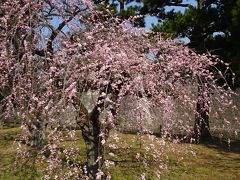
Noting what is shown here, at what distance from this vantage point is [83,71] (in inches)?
163

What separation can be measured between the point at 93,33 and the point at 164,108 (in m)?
1.21

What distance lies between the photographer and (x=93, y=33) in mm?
4629

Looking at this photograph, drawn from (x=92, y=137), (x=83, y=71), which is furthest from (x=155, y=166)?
(x=83, y=71)

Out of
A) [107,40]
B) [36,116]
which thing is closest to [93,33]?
[107,40]

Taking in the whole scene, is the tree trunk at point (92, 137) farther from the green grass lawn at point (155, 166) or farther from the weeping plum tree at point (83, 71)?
the green grass lawn at point (155, 166)

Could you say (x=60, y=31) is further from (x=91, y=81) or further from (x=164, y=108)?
(x=164, y=108)

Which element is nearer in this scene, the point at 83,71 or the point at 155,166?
the point at 83,71

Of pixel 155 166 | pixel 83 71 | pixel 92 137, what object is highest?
pixel 83 71

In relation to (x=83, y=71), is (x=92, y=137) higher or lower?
lower

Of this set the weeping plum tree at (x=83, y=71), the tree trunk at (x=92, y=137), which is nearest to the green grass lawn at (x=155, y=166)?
the tree trunk at (x=92, y=137)

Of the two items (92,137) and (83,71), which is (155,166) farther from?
(83,71)

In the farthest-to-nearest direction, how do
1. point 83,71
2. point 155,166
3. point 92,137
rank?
point 155,166 → point 92,137 → point 83,71

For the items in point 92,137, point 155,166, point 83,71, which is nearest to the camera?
point 83,71

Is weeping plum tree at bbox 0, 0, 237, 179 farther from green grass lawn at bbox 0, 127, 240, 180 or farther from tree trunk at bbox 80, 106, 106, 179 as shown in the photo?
green grass lawn at bbox 0, 127, 240, 180
